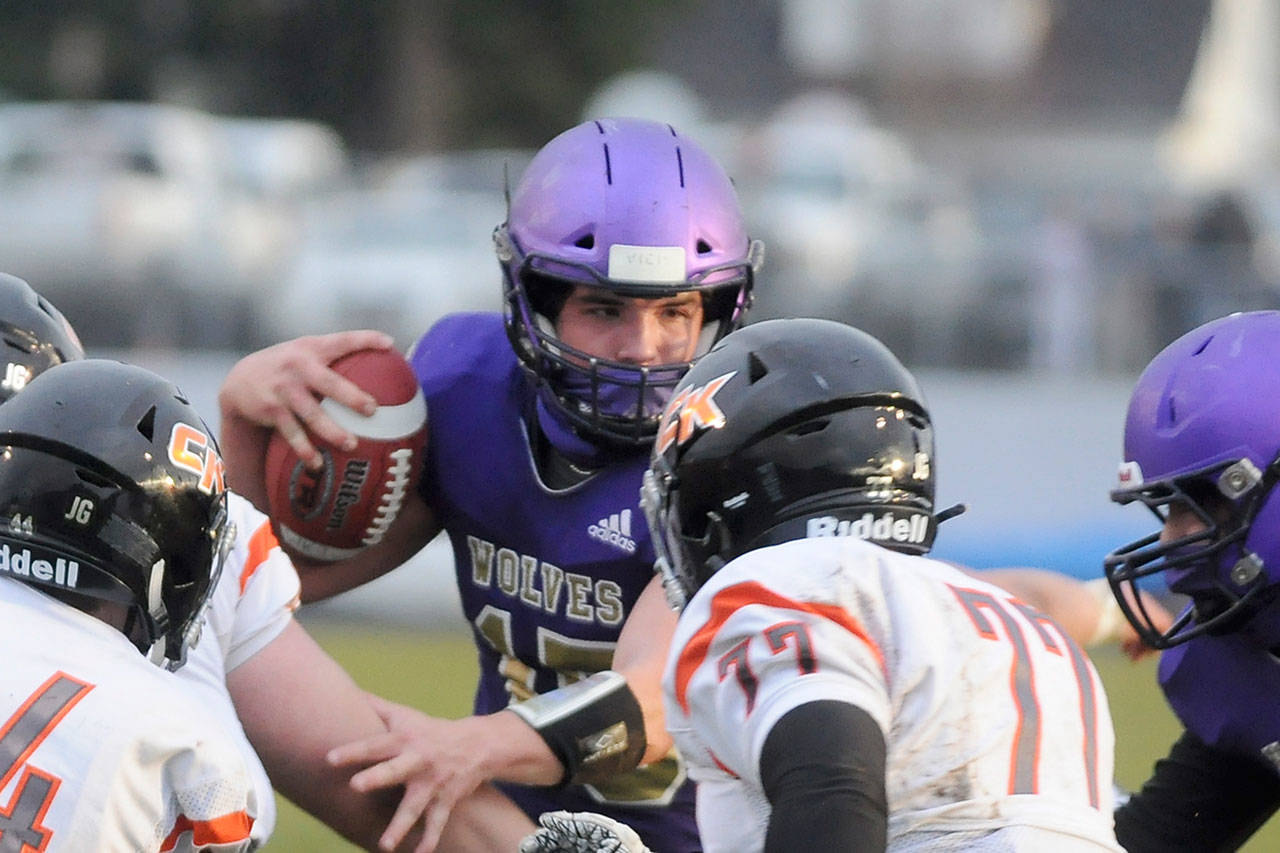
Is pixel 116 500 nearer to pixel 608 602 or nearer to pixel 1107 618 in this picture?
pixel 608 602

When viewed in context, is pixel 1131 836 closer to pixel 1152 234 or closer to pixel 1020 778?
pixel 1020 778

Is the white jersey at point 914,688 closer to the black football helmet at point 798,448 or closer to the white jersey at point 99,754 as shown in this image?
the black football helmet at point 798,448

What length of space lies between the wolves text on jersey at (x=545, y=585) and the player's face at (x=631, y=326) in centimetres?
39

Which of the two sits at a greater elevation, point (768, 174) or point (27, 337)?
point (27, 337)

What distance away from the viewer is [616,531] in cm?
342

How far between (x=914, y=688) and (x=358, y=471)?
5.34 feet

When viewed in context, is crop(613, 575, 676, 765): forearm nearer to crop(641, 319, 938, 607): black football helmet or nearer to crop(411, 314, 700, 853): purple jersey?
crop(411, 314, 700, 853): purple jersey

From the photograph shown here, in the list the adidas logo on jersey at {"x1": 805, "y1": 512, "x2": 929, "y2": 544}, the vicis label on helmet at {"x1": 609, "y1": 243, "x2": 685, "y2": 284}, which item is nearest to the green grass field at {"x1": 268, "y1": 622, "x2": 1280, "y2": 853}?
the vicis label on helmet at {"x1": 609, "y1": 243, "x2": 685, "y2": 284}

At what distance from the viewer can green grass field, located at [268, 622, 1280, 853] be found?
19.4ft

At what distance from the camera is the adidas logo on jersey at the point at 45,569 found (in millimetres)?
2422

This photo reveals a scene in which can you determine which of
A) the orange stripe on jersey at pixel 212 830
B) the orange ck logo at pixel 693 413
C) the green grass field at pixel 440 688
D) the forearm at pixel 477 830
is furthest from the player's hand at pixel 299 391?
the green grass field at pixel 440 688

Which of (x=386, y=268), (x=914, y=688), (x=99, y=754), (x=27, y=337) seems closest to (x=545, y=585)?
(x=27, y=337)

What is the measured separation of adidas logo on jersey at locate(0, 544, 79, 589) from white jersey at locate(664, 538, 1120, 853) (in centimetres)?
77

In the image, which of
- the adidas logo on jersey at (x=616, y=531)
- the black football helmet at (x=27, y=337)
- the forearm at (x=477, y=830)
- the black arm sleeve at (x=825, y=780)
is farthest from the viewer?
the adidas logo on jersey at (x=616, y=531)
